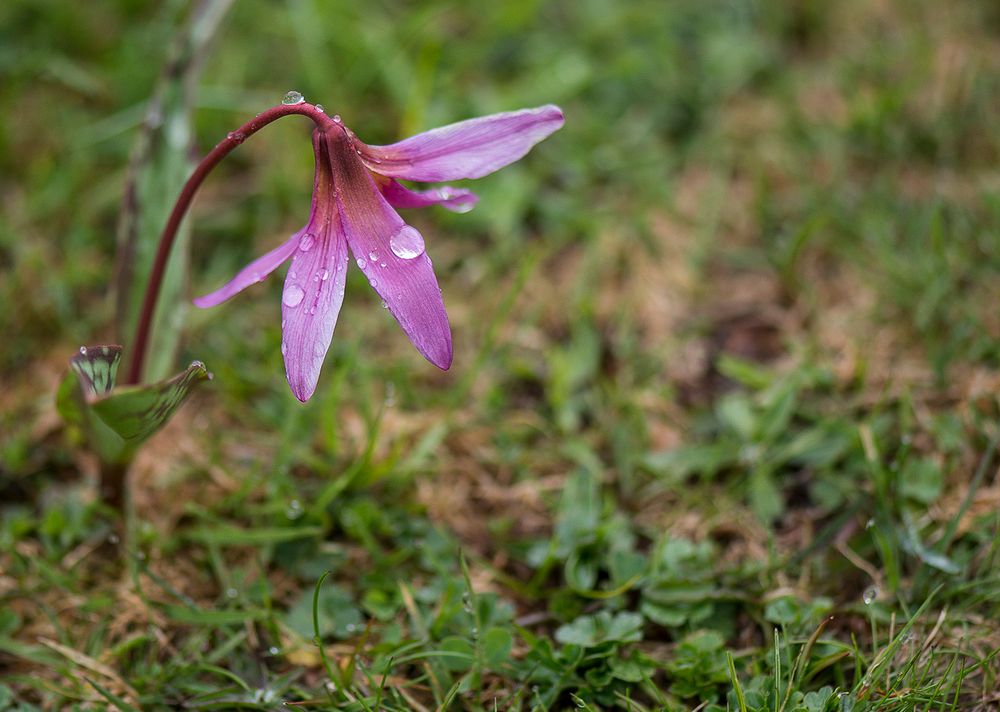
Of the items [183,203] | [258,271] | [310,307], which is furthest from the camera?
[183,203]

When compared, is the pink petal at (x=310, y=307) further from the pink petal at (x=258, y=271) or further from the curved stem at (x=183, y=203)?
the curved stem at (x=183, y=203)

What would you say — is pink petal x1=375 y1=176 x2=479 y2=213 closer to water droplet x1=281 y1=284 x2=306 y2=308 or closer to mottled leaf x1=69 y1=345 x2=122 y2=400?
water droplet x1=281 y1=284 x2=306 y2=308

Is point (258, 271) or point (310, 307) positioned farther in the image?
point (258, 271)

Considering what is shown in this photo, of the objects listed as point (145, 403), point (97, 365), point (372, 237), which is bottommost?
point (145, 403)

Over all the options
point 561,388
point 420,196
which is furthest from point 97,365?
point 561,388

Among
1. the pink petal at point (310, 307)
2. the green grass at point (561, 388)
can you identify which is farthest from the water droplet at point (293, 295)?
the green grass at point (561, 388)

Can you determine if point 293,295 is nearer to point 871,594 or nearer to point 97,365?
point 97,365

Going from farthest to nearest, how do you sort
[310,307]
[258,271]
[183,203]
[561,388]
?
[561,388], [183,203], [258,271], [310,307]
